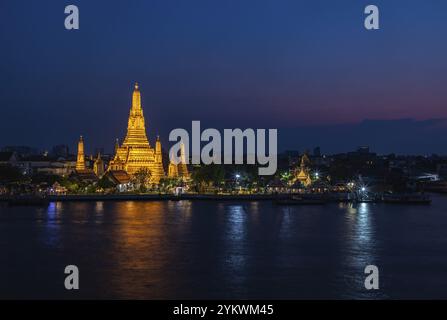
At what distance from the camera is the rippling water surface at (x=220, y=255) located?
11.3 meters

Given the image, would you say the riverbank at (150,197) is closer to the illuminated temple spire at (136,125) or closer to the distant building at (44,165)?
the illuminated temple spire at (136,125)

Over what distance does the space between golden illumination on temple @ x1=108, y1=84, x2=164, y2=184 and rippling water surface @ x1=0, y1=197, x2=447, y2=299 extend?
56.3 ft

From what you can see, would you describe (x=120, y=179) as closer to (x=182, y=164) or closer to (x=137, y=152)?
(x=137, y=152)

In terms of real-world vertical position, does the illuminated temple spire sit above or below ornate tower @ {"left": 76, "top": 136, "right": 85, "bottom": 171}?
above

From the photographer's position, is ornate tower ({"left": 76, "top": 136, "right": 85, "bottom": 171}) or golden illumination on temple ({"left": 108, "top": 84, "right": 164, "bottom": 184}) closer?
golden illumination on temple ({"left": 108, "top": 84, "right": 164, "bottom": 184})

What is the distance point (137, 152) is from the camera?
42.2 meters

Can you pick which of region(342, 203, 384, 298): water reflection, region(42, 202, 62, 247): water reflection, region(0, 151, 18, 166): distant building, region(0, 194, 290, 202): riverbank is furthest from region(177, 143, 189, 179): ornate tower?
region(342, 203, 384, 298): water reflection

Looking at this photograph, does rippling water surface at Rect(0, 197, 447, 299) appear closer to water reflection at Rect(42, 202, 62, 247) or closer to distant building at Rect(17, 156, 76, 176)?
water reflection at Rect(42, 202, 62, 247)

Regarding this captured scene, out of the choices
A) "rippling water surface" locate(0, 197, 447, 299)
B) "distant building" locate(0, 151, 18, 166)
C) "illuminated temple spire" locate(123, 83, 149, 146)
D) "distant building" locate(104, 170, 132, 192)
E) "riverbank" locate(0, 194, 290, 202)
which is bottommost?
"rippling water surface" locate(0, 197, 447, 299)

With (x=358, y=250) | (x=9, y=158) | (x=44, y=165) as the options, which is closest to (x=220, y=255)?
(x=358, y=250)

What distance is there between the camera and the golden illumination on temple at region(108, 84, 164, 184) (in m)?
41.7

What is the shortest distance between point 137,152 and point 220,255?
2804 centimetres
